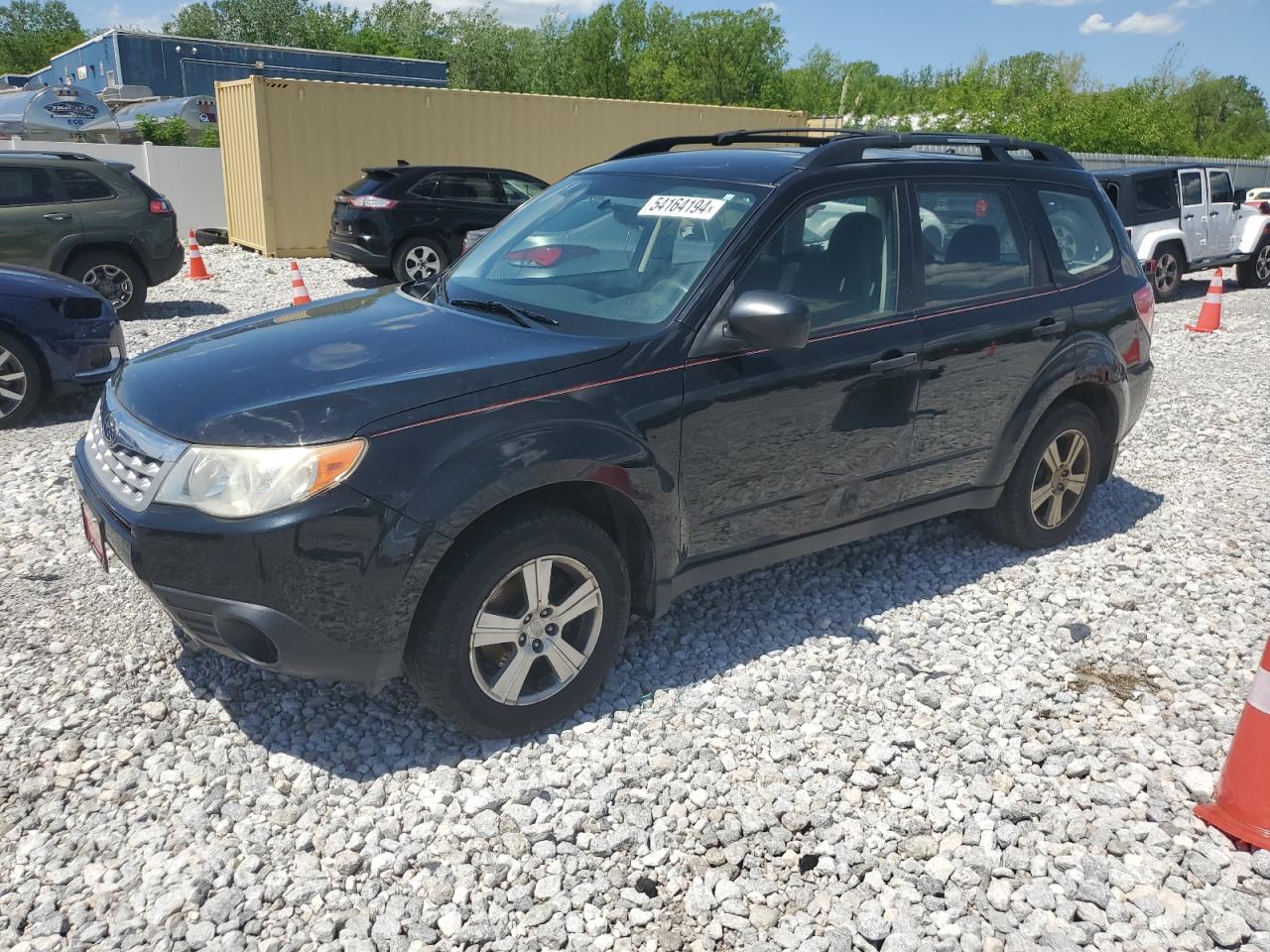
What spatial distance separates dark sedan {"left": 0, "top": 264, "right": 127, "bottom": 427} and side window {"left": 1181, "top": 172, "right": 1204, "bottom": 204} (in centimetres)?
1362

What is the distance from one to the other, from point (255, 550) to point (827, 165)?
2.53m

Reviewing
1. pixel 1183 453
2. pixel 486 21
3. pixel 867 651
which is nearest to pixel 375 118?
pixel 1183 453

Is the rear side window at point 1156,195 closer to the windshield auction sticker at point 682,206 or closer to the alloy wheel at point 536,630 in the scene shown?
the windshield auction sticker at point 682,206

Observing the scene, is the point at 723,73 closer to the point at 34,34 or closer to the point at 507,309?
the point at 507,309

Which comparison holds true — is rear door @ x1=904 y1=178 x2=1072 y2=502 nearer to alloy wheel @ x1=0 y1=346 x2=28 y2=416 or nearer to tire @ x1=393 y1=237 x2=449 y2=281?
alloy wheel @ x1=0 y1=346 x2=28 y2=416

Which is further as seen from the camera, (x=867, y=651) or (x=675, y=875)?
(x=867, y=651)

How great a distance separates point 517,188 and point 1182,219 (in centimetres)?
925

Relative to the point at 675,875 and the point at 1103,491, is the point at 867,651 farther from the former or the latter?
the point at 1103,491

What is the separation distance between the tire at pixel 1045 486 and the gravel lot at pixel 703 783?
0.95 feet

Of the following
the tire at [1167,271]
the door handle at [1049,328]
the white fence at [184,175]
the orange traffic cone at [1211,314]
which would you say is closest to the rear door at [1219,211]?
the tire at [1167,271]

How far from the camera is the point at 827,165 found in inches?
155

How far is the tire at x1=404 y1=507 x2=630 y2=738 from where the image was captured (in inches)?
122

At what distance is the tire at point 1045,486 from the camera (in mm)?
4812

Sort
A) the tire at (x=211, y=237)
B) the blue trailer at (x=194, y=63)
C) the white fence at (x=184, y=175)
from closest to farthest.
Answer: the tire at (x=211, y=237), the white fence at (x=184, y=175), the blue trailer at (x=194, y=63)
